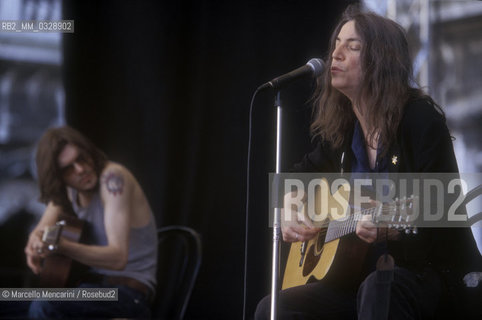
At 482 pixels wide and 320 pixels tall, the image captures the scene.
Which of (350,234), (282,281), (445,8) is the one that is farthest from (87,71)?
(445,8)

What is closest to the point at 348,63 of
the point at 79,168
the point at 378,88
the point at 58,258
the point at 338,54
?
the point at 338,54

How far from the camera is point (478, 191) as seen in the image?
2.40m

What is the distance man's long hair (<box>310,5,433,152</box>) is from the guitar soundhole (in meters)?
0.42

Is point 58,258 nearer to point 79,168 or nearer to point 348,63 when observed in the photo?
point 79,168

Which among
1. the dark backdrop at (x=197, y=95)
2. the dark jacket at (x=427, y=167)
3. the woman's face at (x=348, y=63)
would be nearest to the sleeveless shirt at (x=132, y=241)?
the dark backdrop at (x=197, y=95)

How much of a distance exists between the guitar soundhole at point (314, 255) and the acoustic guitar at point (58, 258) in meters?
1.22

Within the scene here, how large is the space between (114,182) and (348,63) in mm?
1361

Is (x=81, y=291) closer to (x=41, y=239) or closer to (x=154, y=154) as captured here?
(x=41, y=239)

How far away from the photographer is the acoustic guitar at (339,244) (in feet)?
6.49

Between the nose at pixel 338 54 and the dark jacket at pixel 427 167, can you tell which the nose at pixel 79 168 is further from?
the dark jacket at pixel 427 167

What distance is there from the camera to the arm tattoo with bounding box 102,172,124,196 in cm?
303

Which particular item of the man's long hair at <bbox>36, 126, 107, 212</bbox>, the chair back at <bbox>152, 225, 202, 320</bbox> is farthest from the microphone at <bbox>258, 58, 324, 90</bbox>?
the man's long hair at <bbox>36, 126, 107, 212</bbox>

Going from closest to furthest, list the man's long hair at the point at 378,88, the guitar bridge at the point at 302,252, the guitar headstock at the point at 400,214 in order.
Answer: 1. the guitar headstock at the point at 400,214
2. the man's long hair at the point at 378,88
3. the guitar bridge at the point at 302,252

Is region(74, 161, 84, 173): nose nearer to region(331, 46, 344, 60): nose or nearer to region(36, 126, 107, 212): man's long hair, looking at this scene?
region(36, 126, 107, 212): man's long hair
